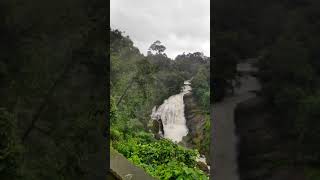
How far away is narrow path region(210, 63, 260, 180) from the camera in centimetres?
167

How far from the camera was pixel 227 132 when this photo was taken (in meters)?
1.67

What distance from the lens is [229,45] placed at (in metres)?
1.68

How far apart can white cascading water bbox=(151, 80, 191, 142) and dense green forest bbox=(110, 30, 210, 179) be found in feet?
0.84

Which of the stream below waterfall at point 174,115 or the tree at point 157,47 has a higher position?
the tree at point 157,47

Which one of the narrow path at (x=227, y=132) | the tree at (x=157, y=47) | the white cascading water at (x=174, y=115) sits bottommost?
the white cascading water at (x=174, y=115)

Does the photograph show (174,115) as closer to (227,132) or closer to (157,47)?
(157,47)
